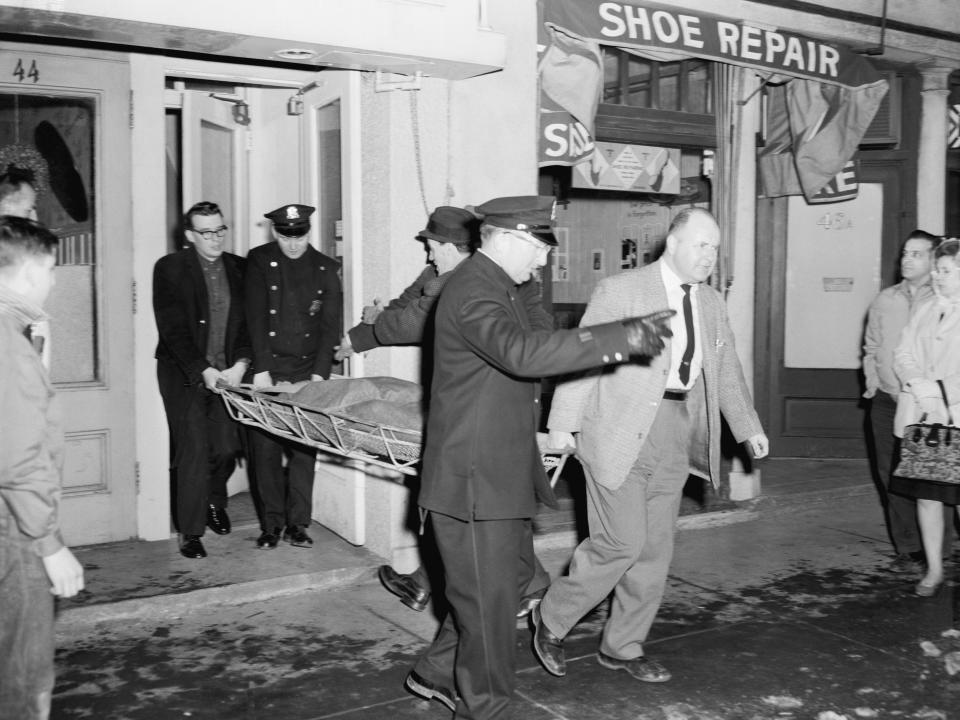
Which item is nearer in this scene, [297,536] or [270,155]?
[297,536]

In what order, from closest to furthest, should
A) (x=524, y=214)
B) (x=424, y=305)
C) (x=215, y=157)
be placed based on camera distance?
(x=524, y=214), (x=424, y=305), (x=215, y=157)

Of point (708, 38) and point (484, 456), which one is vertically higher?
point (708, 38)

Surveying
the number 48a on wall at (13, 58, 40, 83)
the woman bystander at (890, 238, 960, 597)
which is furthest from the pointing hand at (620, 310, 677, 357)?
the number 48a on wall at (13, 58, 40, 83)

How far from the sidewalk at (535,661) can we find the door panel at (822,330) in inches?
112

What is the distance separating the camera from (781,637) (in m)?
5.41

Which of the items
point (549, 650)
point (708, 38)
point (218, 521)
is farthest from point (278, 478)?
point (708, 38)

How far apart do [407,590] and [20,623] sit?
2.68m

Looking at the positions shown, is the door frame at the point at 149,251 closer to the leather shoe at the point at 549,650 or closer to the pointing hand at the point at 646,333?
the leather shoe at the point at 549,650

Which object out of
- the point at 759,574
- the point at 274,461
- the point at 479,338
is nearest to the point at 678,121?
the point at 759,574

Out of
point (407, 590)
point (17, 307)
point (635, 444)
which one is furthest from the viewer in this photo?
point (407, 590)

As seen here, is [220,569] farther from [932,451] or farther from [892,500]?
[892,500]

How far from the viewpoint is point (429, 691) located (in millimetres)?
4395

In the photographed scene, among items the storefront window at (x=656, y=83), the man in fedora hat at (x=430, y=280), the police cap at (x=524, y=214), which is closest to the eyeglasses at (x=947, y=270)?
the man in fedora hat at (x=430, y=280)

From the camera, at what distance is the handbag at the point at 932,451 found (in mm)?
5820
